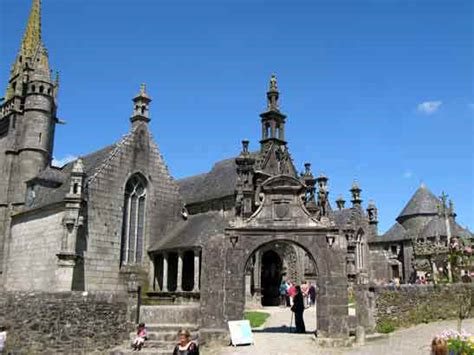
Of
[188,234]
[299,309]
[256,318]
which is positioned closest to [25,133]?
[188,234]

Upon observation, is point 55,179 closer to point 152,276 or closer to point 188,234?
point 152,276

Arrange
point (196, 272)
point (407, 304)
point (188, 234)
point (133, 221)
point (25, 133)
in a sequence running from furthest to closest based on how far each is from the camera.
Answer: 1. point (25, 133)
2. point (133, 221)
3. point (188, 234)
4. point (196, 272)
5. point (407, 304)

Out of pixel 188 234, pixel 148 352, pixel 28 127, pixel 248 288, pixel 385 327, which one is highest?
pixel 28 127

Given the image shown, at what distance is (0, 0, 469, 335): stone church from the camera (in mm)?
15031

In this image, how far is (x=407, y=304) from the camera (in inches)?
650

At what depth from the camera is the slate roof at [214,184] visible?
30047 millimetres

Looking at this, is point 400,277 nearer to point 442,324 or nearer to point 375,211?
point 375,211

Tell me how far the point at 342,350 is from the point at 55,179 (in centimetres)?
2061

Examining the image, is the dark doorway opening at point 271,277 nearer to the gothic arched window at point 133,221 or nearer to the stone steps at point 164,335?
the gothic arched window at point 133,221

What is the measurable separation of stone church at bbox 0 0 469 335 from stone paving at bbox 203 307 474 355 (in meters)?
1.07

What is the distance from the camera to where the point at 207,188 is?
3184 centimetres

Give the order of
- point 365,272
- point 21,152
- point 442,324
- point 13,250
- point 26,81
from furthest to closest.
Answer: point 365,272
point 26,81
point 21,152
point 13,250
point 442,324

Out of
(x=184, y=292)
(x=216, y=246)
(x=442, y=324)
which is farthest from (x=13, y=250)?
(x=442, y=324)

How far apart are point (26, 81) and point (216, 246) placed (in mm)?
24210
